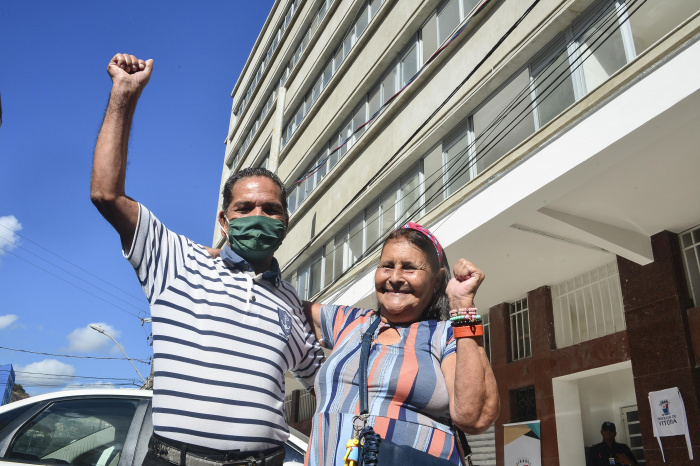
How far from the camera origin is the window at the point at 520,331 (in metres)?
9.73

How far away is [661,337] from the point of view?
23.4 ft

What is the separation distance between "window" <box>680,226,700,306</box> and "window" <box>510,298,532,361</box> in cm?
288

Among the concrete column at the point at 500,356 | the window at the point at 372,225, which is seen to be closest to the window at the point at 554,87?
the concrete column at the point at 500,356

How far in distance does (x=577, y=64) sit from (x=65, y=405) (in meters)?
7.09

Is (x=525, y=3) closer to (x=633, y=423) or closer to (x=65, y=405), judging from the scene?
(x=633, y=423)

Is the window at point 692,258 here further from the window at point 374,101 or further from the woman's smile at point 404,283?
the window at point 374,101

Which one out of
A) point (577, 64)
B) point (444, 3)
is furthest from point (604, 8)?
point (444, 3)

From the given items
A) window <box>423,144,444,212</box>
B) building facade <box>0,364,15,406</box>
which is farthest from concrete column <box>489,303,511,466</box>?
building facade <box>0,364,15,406</box>

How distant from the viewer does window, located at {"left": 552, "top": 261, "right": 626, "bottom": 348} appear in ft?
27.2

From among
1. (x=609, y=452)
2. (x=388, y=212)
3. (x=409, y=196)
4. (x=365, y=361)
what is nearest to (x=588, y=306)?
(x=609, y=452)

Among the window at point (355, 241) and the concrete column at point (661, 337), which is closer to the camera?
the concrete column at point (661, 337)

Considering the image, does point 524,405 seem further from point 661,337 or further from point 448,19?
point 448,19

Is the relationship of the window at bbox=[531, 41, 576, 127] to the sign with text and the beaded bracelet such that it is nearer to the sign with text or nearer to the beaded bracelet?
the sign with text

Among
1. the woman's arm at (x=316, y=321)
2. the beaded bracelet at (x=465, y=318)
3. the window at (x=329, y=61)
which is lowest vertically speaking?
the beaded bracelet at (x=465, y=318)
